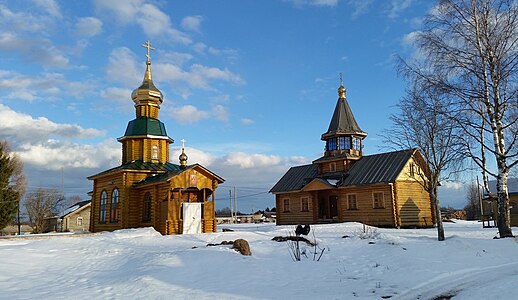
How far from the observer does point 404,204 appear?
27.2 meters

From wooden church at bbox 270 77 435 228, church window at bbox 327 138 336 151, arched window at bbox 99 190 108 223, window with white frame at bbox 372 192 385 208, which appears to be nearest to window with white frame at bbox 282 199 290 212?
wooden church at bbox 270 77 435 228

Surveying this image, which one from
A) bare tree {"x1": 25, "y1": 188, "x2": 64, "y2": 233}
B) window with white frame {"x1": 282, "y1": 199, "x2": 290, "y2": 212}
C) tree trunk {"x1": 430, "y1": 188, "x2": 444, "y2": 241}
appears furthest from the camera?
bare tree {"x1": 25, "y1": 188, "x2": 64, "y2": 233}

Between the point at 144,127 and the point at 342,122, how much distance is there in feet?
49.2

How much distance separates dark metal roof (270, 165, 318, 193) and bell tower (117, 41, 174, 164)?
32.4 feet

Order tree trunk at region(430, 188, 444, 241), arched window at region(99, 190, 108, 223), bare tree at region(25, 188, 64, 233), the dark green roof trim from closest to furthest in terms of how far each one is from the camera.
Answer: tree trunk at region(430, 188, 444, 241)
arched window at region(99, 190, 108, 223)
the dark green roof trim
bare tree at region(25, 188, 64, 233)

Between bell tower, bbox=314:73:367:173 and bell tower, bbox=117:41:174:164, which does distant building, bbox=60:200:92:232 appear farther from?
bell tower, bbox=314:73:367:173

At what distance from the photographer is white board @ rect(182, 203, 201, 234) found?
24.2 meters

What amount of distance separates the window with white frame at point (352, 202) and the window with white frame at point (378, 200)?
1.44 m

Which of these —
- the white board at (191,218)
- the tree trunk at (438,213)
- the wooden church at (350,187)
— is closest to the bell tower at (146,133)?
the white board at (191,218)

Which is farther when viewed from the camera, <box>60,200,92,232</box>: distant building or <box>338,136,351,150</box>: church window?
<box>60,200,92,232</box>: distant building

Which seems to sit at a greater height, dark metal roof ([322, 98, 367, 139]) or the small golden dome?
dark metal roof ([322, 98, 367, 139])

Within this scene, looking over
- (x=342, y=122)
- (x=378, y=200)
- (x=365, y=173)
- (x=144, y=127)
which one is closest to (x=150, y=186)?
(x=144, y=127)

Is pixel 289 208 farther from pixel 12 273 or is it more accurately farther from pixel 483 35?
pixel 12 273

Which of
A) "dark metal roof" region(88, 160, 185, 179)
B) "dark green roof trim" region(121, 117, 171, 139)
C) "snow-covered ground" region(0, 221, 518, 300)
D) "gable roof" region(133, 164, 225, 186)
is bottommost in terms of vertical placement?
"snow-covered ground" region(0, 221, 518, 300)
